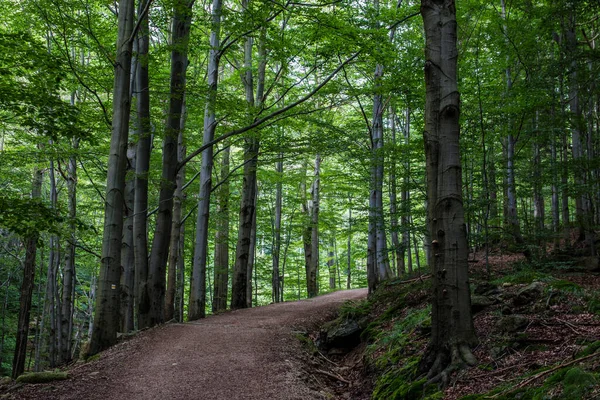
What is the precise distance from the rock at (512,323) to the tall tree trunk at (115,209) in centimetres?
616

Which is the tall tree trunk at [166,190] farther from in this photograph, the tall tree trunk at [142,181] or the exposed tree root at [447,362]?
the exposed tree root at [447,362]

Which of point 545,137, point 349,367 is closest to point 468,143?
point 545,137

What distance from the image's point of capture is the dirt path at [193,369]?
492 centimetres

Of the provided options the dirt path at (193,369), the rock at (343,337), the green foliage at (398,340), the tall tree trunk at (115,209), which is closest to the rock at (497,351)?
the green foliage at (398,340)

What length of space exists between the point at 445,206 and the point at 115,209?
572 cm

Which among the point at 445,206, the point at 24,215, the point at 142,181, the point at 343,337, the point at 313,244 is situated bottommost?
the point at 343,337

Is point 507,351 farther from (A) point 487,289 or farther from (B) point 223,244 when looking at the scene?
(B) point 223,244

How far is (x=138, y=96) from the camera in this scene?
380 inches

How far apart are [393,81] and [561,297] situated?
655 centimetres

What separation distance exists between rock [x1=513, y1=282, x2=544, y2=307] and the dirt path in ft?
9.29

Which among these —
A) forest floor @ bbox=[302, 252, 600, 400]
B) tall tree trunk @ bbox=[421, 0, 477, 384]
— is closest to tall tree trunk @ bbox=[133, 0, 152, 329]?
forest floor @ bbox=[302, 252, 600, 400]

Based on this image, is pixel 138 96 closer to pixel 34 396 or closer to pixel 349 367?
pixel 34 396

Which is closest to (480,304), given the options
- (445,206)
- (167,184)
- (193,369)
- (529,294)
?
(529,294)

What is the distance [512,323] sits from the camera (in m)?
4.47
